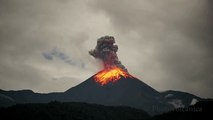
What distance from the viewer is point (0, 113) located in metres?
184

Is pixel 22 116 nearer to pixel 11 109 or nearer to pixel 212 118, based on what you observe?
pixel 11 109

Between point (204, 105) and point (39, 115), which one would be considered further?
point (39, 115)

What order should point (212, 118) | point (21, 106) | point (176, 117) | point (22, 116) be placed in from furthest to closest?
point (21, 106) → point (22, 116) → point (176, 117) → point (212, 118)

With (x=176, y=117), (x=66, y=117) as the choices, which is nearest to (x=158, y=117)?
(x=176, y=117)

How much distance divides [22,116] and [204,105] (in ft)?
295

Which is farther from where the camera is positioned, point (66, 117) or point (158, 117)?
point (66, 117)

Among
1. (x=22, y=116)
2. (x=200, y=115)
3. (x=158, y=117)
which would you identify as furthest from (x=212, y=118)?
(x=22, y=116)

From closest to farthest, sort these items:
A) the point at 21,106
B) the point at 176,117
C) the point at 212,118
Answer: the point at 212,118, the point at 176,117, the point at 21,106

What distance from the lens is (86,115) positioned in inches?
7751

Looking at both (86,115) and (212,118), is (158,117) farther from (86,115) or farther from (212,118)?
(86,115)

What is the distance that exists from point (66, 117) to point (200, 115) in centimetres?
7472

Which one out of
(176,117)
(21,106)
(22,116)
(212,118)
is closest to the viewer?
(212,118)

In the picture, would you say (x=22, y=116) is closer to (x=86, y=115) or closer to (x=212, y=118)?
(x=86, y=115)

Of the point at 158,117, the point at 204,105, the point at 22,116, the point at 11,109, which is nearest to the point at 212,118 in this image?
the point at 204,105
